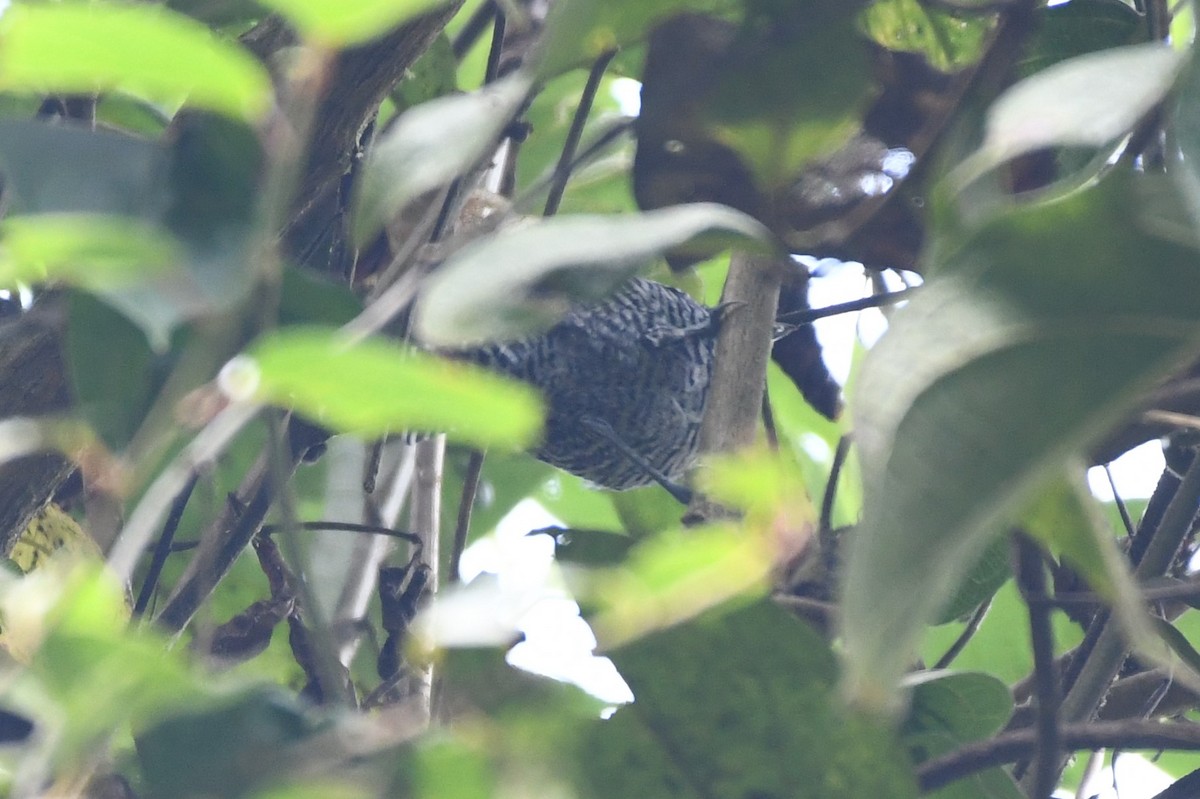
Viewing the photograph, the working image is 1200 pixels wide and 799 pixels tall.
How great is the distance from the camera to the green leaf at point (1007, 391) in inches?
15.2

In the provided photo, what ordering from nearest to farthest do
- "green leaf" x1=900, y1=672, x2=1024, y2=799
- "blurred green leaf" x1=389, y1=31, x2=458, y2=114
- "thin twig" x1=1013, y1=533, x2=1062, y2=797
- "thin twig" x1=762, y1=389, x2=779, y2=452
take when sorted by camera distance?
"thin twig" x1=1013, y1=533, x2=1062, y2=797, "green leaf" x1=900, y1=672, x2=1024, y2=799, "thin twig" x1=762, y1=389, x2=779, y2=452, "blurred green leaf" x1=389, y1=31, x2=458, y2=114

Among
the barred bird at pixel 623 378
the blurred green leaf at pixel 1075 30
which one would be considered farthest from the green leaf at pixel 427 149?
the barred bird at pixel 623 378

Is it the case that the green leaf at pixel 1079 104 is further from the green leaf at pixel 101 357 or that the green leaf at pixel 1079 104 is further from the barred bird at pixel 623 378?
the barred bird at pixel 623 378

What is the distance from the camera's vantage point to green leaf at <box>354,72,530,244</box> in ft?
1.49

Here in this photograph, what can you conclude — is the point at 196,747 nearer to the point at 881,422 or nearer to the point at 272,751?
the point at 272,751

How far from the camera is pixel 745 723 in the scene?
0.59m

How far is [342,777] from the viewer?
1.38 ft

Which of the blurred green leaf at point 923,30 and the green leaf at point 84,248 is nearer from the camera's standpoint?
the green leaf at point 84,248

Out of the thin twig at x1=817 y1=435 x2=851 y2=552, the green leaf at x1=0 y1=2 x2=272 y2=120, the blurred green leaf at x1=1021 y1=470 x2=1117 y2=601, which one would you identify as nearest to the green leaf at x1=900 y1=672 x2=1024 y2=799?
the thin twig at x1=817 y1=435 x2=851 y2=552

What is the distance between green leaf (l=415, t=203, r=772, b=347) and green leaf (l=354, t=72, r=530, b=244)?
0.04 meters

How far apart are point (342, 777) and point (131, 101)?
0.95 m

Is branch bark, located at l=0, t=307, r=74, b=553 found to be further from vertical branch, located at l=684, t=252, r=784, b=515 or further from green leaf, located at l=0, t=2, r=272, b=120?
green leaf, located at l=0, t=2, r=272, b=120

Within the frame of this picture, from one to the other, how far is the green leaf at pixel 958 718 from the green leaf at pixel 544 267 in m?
0.35

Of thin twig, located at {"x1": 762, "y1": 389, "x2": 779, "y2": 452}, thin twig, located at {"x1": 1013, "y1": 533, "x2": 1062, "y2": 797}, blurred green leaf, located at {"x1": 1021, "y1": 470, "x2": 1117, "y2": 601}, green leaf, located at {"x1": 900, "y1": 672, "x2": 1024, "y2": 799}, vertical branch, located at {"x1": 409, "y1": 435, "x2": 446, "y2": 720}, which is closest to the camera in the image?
blurred green leaf, located at {"x1": 1021, "y1": 470, "x2": 1117, "y2": 601}
